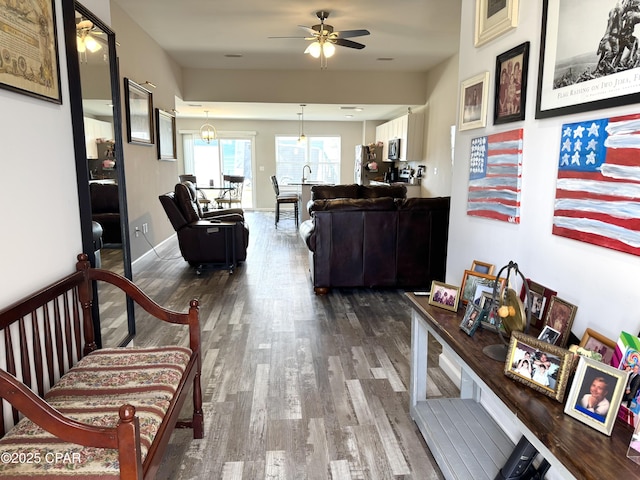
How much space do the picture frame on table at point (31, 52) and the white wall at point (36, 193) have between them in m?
0.04

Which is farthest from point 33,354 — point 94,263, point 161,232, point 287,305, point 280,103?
point 280,103

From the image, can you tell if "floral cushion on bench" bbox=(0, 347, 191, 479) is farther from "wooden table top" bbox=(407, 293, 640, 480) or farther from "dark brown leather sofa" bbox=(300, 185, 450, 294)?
"dark brown leather sofa" bbox=(300, 185, 450, 294)

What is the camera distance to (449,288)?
189 cm

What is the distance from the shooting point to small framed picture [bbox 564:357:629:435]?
3.25 ft

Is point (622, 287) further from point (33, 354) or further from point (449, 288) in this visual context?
point (33, 354)

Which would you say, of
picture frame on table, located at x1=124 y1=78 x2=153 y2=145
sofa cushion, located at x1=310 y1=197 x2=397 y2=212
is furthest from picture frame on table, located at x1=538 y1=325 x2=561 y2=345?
picture frame on table, located at x1=124 y1=78 x2=153 y2=145

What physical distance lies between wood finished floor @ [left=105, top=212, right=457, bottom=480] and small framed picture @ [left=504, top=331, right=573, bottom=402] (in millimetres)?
745

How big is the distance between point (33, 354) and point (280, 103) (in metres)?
6.63

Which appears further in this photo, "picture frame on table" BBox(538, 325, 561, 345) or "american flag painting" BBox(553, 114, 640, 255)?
"picture frame on table" BBox(538, 325, 561, 345)

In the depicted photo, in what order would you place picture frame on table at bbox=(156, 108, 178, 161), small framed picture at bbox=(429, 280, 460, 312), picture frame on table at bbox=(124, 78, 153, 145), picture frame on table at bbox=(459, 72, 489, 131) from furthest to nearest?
picture frame on table at bbox=(156, 108, 178, 161), picture frame on table at bbox=(124, 78, 153, 145), picture frame on table at bbox=(459, 72, 489, 131), small framed picture at bbox=(429, 280, 460, 312)

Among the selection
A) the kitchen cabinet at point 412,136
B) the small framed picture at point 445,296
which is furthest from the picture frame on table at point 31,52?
the kitchen cabinet at point 412,136

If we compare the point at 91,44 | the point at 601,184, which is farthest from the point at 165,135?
the point at 601,184

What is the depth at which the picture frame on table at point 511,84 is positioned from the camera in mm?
1751

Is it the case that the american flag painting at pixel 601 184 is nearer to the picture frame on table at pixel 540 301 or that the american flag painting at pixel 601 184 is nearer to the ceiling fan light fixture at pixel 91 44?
the picture frame on table at pixel 540 301
